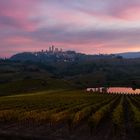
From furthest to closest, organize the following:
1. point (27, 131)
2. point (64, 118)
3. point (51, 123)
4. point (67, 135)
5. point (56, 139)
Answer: point (64, 118)
point (51, 123)
point (27, 131)
point (67, 135)
point (56, 139)

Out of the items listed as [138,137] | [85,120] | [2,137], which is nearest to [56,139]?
[2,137]

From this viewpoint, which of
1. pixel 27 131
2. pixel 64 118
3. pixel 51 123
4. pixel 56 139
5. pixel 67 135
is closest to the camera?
pixel 56 139

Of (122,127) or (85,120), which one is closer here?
(122,127)

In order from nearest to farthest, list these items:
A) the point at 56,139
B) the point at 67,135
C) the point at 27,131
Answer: the point at 56,139 → the point at 67,135 → the point at 27,131

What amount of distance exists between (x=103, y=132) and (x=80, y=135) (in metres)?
3.09

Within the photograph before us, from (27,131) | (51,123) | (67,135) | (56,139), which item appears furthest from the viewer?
(51,123)

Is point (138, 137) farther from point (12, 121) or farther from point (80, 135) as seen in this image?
point (12, 121)

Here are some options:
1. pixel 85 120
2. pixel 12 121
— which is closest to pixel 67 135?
pixel 85 120

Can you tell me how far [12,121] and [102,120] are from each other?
44.6 feet

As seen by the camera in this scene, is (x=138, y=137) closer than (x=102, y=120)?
Yes

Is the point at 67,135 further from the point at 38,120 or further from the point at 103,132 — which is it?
the point at 38,120

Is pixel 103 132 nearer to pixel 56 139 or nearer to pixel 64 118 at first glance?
pixel 56 139

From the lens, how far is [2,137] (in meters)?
34.8

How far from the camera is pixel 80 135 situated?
37500 millimetres
